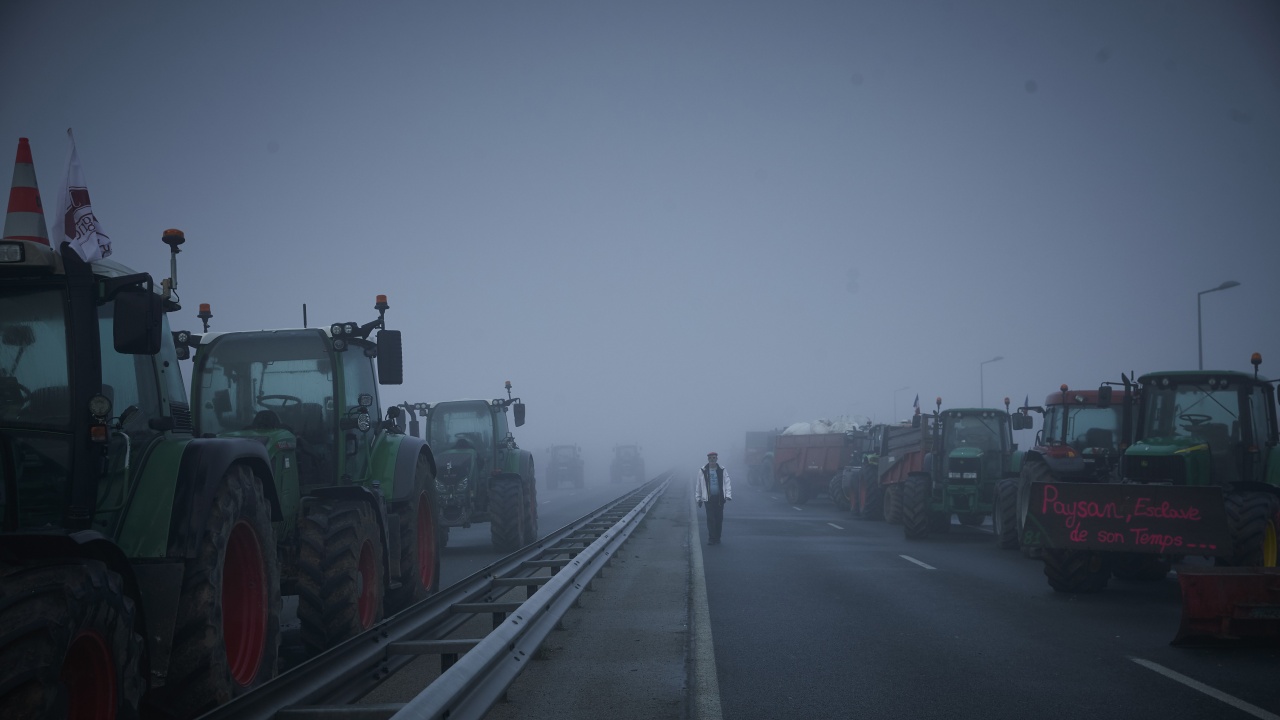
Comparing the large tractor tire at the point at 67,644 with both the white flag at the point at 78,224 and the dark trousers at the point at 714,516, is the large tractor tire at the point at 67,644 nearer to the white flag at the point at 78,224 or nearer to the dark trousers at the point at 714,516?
the white flag at the point at 78,224

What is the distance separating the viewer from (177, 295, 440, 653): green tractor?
6922 mm

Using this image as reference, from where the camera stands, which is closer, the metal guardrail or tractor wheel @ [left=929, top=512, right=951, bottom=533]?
the metal guardrail

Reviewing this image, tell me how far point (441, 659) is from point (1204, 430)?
10.3m

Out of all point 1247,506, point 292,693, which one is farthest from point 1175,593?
point 292,693

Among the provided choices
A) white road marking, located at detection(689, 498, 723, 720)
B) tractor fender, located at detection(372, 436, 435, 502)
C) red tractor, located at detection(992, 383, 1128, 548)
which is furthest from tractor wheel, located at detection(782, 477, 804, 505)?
tractor fender, located at detection(372, 436, 435, 502)

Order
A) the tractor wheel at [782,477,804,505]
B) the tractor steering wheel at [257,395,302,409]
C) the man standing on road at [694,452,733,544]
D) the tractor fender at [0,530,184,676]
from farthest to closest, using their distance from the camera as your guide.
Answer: the tractor wheel at [782,477,804,505] < the man standing on road at [694,452,733,544] < the tractor steering wheel at [257,395,302,409] < the tractor fender at [0,530,184,676]

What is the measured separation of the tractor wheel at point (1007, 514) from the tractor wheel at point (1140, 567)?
12.6ft

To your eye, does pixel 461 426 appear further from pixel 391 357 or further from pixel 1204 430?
pixel 1204 430

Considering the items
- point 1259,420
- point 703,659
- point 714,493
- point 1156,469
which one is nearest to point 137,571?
point 703,659

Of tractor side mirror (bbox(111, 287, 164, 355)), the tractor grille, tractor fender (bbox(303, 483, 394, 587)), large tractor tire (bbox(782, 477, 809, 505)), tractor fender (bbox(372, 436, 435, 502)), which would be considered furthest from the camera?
large tractor tire (bbox(782, 477, 809, 505))

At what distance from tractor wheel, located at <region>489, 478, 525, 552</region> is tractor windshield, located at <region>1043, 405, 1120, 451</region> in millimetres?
9618

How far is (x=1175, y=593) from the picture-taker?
35.6 feet

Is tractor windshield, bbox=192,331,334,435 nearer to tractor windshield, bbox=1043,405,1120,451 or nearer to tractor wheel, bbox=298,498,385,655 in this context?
tractor wheel, bbox=298,498,385,655

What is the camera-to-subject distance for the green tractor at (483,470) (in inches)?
609
